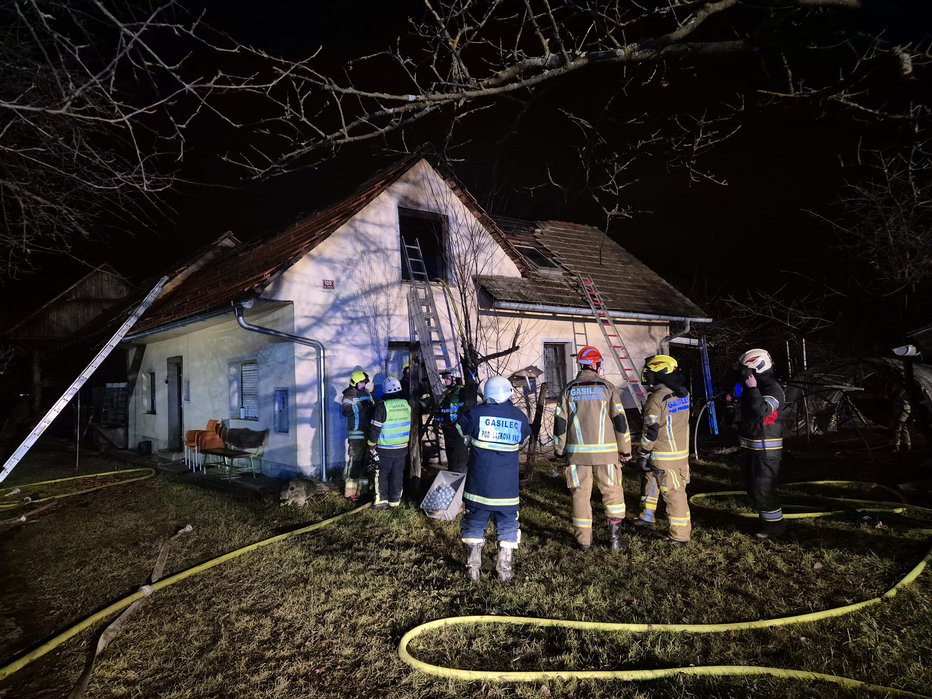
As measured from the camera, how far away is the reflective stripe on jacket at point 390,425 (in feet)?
21.1

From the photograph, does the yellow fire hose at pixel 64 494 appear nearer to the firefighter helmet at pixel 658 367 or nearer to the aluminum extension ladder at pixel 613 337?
the firefighter helmet at pixel 658 367

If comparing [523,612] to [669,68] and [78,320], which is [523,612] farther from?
[78,320]

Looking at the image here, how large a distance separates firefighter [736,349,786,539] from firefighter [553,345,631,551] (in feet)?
4.17

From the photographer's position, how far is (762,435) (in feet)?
16.6

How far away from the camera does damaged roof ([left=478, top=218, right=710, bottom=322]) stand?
10.9m

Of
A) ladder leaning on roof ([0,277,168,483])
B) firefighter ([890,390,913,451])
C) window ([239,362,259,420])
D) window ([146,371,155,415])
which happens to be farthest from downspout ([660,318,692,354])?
window ([146,371,155,415])

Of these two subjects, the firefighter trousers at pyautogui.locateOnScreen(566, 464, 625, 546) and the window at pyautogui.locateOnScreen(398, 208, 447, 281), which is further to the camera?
the window at pyautogui.locateOnScreen(398, 208, 447, 281)

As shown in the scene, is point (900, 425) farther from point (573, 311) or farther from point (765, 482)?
point (765, 482)

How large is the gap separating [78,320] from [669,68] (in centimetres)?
2721

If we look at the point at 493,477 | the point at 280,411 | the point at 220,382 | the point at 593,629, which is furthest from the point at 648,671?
the point at 220,382

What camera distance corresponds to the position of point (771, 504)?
16.9ft

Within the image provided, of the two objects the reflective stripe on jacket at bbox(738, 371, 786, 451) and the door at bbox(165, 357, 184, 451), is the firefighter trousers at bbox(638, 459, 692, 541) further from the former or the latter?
the door at bbox(165, 357, 184, 451)

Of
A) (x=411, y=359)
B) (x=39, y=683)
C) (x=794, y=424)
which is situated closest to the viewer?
(x=39, y=683)

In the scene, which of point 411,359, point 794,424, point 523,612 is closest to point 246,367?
point 411,359
